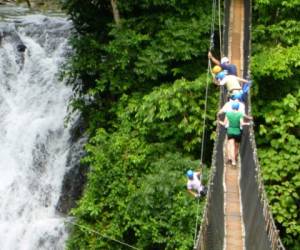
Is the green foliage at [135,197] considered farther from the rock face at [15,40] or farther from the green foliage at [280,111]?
the rock face at [15,40]

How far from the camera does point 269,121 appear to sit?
862 cm

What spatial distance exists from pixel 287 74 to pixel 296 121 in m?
0.87

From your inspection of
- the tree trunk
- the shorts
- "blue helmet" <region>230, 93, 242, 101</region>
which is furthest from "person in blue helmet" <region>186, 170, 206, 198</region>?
the tree trunk

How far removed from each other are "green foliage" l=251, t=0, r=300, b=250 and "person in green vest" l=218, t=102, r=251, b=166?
0.92m

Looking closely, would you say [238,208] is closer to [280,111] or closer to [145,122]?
[280,111]

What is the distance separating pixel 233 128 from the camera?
24.1 ft

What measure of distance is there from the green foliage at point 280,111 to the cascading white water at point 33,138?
15.2ft

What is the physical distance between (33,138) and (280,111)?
20.4ft

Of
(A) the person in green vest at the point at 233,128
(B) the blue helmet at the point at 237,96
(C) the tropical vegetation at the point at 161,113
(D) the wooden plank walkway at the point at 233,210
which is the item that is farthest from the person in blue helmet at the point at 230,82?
(D) the wooden plank walkway at the point at 233,210

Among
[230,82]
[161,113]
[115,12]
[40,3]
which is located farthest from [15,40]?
[230,82]

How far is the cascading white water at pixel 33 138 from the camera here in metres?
11.4

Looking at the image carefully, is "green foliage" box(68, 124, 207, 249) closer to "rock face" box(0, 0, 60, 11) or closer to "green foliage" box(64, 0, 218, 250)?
"green foliage" box(64, 0, 218, 250)

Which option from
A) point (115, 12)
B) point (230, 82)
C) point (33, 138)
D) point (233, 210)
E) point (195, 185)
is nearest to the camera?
point (233, 210)

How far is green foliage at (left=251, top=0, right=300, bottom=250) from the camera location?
7.98 metres
